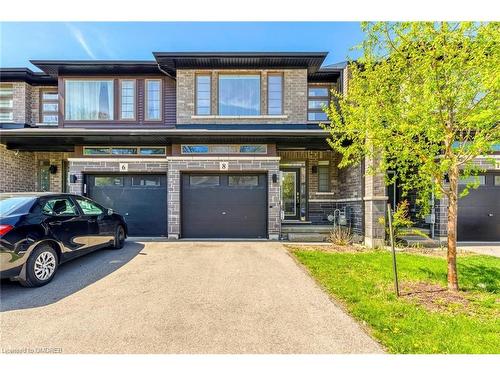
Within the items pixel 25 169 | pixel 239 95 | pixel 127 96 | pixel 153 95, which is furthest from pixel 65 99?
pixel 239 95

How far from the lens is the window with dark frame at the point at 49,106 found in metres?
11.2

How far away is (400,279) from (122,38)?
908cm

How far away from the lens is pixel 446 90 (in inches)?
163

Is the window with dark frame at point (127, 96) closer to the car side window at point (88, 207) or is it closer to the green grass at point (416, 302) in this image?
the car side window at point (88, 207)

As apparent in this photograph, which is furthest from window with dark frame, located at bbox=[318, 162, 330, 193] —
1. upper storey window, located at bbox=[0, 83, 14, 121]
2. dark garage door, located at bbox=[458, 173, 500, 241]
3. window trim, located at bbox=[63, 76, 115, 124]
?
upper storey window, located at bbox=[0, 83, 14, 121]

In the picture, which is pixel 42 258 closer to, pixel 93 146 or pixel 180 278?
pixel 180 278

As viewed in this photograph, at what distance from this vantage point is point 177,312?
151 inches

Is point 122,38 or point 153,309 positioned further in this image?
point 122,38

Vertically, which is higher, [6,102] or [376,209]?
[6,102]

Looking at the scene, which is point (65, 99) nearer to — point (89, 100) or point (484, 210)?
point (89, 100)

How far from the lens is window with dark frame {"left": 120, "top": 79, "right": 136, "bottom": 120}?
1069cm

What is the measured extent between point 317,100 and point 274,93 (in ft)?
7.11

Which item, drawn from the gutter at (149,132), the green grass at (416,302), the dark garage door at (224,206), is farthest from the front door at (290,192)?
the green grass at (416,302)

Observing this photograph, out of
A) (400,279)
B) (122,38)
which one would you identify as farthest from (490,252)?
(122,38)
